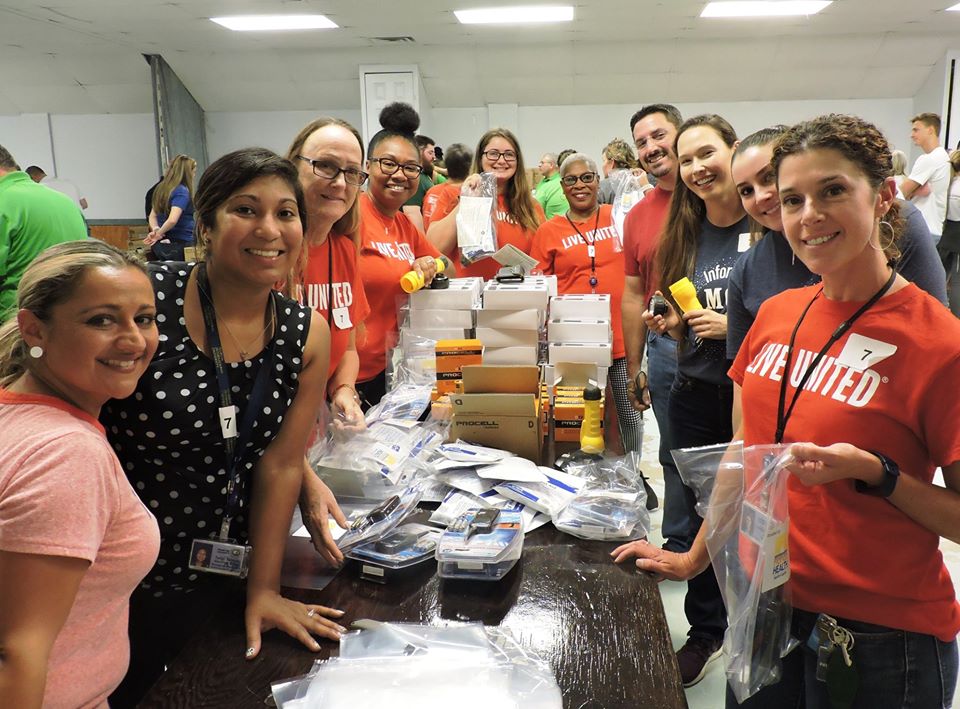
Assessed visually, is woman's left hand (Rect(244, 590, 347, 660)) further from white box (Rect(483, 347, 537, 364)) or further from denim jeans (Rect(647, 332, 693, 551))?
denim jeans (Rect(647, 332, 693, 551))

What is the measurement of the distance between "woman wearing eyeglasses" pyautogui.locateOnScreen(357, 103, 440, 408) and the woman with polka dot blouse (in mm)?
1166

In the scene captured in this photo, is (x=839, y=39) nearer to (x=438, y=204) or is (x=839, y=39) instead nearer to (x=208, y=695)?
(x=438, y=204)

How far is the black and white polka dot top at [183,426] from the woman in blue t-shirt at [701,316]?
1.24m

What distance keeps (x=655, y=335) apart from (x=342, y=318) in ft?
4.14

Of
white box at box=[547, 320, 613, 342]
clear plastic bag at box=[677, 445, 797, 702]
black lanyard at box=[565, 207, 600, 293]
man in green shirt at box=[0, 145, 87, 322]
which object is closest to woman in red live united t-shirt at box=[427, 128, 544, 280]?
black lanyard at box=[565, 207, 600, 293]

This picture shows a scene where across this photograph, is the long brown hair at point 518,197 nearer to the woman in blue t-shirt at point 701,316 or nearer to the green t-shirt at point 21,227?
the woman in blue t-shirt at point 701,316

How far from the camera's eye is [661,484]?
3.63m

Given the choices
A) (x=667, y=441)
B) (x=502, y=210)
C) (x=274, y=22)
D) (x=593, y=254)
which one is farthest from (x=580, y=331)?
(x=274, y=22)

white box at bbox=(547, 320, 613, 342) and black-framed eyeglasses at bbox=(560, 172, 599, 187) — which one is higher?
black-framed eyeglasses at bbox=(560, 172, 599, 187)

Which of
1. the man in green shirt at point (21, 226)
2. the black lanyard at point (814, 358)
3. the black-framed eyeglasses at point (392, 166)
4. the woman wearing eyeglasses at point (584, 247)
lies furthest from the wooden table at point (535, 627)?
the man in green shirt at point (21, 226)

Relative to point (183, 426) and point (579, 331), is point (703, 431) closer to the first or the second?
point (579, 331)

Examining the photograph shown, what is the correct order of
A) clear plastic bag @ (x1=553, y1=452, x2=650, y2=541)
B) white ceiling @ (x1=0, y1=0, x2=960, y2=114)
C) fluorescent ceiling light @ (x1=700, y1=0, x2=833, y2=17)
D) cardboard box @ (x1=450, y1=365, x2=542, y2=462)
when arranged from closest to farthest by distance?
clear plastic bag @ (x1=553, y1=452, x2=650, y2=541) → cardboard box @ (x1=450, y1=365, x2=542, y2=462) → fluorescent ceiling light @ (x1=700, y1=0, x2=833, y2=17) → white ceiling @ (x1=0, y1=0, x2=960, y2=114)

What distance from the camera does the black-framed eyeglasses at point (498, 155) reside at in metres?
3.41

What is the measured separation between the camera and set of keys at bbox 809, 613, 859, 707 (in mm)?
1091
